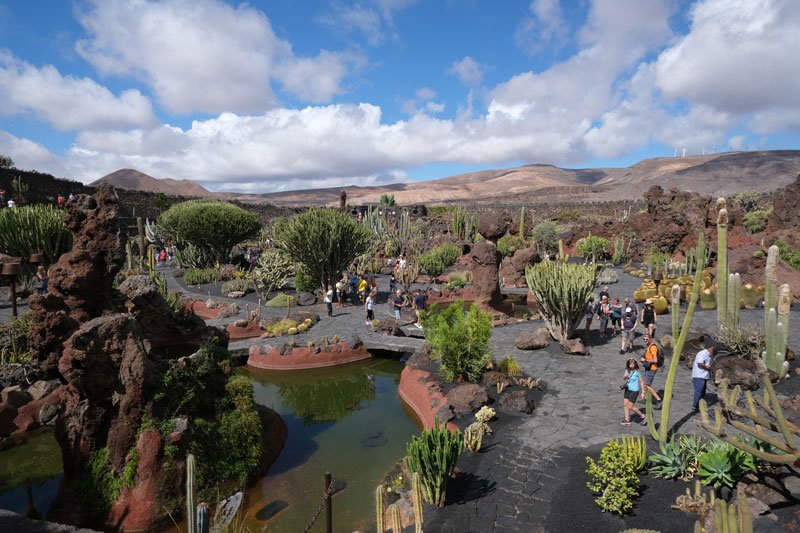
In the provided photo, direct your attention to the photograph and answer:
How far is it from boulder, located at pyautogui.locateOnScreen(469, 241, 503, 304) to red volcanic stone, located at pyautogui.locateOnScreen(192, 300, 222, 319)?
8873 mm

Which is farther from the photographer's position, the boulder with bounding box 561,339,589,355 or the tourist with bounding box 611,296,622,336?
the tourist with bounding box 611,296,622,336

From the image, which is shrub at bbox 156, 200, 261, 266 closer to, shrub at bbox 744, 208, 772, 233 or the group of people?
the group of people

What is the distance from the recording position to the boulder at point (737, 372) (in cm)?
798

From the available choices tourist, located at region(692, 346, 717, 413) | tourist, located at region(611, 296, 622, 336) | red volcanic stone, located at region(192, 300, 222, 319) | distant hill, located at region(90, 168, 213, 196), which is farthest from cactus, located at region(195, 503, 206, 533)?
distant hill, located at region(90, 168, 213, 196)

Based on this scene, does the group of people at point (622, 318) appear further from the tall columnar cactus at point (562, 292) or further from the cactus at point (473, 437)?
the cactus at point (473, 437)

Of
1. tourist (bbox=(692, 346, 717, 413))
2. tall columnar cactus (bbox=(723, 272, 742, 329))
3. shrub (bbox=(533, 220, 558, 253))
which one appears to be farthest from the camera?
shrub (bbox=(533, 220, 558, 253))

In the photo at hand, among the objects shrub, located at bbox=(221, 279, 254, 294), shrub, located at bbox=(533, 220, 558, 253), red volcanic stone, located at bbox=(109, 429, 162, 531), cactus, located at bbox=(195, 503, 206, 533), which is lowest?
red volcanic stone, located at bbox=(109, 429, 162, 531)

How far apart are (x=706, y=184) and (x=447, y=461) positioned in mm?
91025

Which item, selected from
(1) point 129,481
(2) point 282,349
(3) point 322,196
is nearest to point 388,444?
(1) point 129,481

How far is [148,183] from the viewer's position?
126875mm

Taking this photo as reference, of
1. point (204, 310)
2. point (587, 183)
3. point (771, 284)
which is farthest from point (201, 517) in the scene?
point (587, 183)

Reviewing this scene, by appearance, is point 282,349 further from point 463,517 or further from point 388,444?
point 463,517

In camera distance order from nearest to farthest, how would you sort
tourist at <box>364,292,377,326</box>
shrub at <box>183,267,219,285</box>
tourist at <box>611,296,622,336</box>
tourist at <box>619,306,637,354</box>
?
tourist at <box>619,306,637,354</box>
tourist at <box>611,296,622,336</box>
tourist at <box>364,292,377,326</box>
shrub at <box>183,267,219,285</box>

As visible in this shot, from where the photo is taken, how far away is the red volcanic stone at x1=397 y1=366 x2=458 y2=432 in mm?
7852
